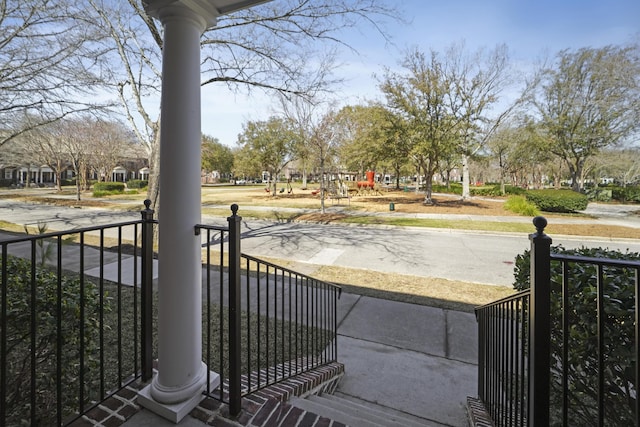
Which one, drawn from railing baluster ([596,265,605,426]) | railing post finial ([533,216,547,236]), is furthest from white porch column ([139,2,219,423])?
railing baluster ([596,265,605,426])

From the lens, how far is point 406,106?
17.4 metres

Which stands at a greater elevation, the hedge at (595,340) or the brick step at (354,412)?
the hedge at (595,340)

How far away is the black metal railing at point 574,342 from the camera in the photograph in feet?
4.38

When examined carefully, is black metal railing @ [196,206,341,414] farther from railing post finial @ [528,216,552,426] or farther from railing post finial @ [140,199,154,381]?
railing post finial @ [528,216,552,426]

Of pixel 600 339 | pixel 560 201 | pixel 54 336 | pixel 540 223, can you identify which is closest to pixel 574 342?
pixel 600 339

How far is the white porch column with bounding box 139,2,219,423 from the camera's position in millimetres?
1993

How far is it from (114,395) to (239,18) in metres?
8.08

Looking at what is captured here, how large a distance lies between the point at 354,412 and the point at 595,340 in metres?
1.76

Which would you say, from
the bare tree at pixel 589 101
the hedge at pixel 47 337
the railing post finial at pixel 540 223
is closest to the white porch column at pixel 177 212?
the hedge at pixel 47 337

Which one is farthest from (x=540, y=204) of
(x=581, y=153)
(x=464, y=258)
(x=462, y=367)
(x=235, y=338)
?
(x=235, y=338)

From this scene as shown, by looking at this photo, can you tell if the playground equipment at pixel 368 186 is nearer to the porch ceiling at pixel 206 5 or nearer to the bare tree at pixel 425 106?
the bare tree at pixel 425 106

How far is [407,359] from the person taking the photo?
3570mm

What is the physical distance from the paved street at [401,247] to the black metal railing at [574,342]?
4201 millimetres

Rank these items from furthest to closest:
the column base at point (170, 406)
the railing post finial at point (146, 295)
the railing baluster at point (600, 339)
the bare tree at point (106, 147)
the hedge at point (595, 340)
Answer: the bare tree at point (106, 147), the railing post finial at point (146, 295), the column base at point (170, 406), the hedge at point (595, 340), the railing baluster at point (600, 339)
